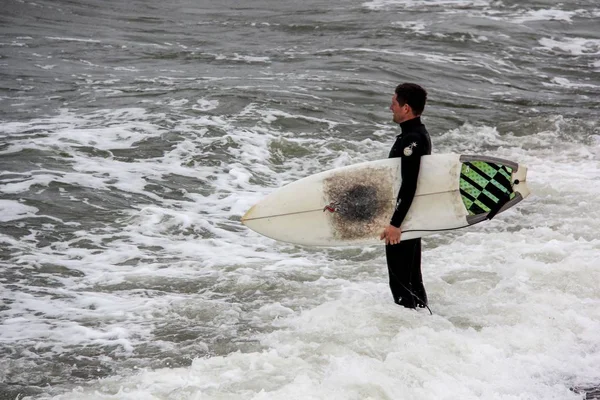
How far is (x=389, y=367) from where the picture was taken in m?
4.32

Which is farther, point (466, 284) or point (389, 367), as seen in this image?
point (466, 284)

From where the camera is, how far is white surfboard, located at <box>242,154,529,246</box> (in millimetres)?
5055

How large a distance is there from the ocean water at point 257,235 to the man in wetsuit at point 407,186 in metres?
0.20

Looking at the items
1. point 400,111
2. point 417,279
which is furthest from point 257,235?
point 400,111

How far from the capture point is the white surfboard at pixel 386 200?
5.05 metres

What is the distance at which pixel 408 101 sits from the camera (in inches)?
180

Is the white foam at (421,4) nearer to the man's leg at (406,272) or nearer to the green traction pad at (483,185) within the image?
the green traction pad at (483,185)

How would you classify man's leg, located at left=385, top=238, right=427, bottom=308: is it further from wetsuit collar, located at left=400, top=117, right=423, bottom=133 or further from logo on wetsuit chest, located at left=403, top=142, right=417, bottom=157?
wetsuit collar, located at left=400, top=117, right=423, bottom=133

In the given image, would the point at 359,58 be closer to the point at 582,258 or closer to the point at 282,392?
the point at 582,258

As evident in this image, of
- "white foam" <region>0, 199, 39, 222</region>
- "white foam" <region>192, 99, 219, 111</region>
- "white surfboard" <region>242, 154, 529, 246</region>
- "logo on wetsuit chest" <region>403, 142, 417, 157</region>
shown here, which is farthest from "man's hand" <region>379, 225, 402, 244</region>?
"white foam" <region>192, 99, 219, 111</region>

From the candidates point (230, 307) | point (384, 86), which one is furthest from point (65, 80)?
point (230, 307)

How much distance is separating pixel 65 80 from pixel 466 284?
29.1 feet

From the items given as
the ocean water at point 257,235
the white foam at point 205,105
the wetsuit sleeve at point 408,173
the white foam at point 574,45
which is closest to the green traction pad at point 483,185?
the wetsuit sleeve at point 408,173

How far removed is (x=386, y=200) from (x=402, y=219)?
474mm
